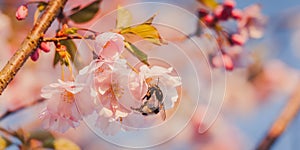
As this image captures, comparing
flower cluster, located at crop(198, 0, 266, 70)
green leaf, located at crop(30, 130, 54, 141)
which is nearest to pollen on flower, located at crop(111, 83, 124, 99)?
green leaf, located at crop(30, 130, 54, 141)

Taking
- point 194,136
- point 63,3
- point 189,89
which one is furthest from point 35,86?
point 63,3

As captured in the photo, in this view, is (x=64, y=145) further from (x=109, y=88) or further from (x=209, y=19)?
(x=209, y=19)

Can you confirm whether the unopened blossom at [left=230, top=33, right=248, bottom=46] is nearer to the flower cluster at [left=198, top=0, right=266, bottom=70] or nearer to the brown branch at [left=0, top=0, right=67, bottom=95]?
the flower cluster at [left=198, top=0, right=266, bottom=70]

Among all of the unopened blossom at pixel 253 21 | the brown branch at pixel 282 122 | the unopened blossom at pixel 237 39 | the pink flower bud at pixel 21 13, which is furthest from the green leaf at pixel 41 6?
the unopened blossom at pixel 253 21

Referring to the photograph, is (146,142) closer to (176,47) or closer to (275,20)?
(176,47)

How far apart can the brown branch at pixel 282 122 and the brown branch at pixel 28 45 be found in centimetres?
61

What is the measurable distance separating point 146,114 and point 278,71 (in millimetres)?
2966

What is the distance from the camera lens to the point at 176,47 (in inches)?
47.5

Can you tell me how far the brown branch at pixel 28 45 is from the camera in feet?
2.60

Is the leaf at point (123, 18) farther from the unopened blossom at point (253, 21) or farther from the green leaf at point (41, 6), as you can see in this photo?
the unopened blossom at point (253, 21)

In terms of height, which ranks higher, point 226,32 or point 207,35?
point 226,32

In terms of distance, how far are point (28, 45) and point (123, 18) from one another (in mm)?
285

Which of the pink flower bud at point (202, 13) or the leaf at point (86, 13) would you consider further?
the pink flower bud at point (202, 13)

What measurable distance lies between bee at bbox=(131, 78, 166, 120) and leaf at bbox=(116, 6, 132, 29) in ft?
0.61
